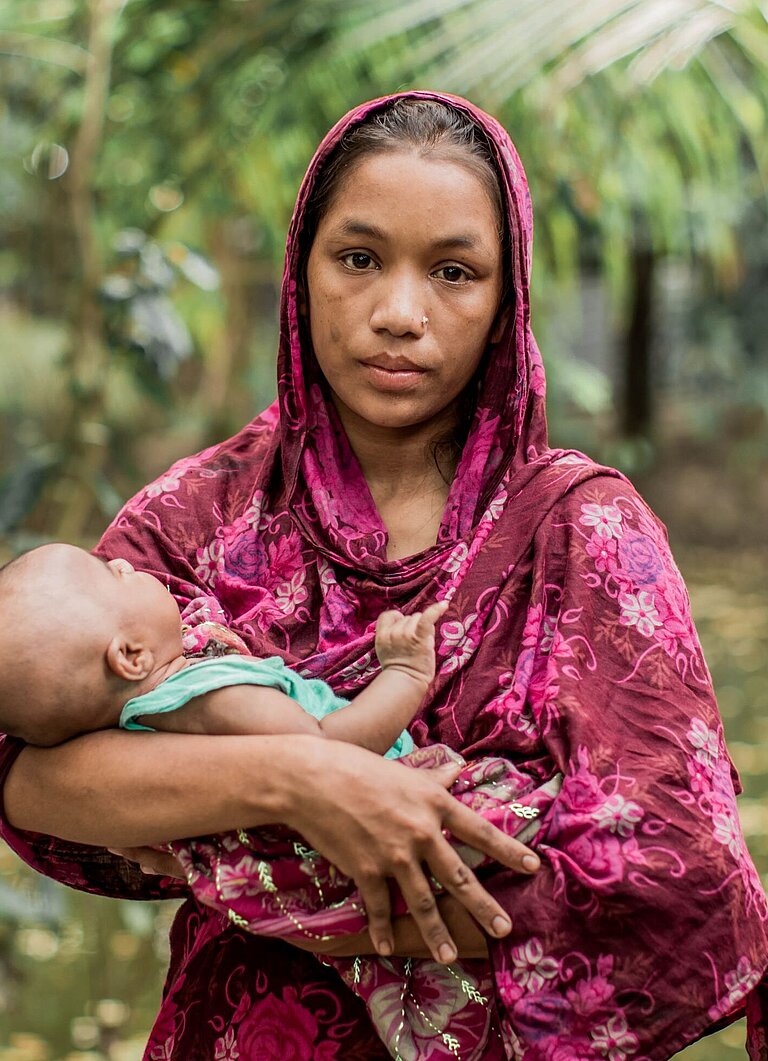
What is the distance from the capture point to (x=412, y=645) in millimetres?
1498

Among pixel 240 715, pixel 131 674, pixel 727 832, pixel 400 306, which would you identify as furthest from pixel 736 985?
pixel 400 306

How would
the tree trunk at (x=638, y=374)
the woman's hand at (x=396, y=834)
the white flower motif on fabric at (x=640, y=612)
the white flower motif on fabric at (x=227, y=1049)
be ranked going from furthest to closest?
the tree trunk at (x=638, y=374) < the white flower motif on fabric at (x=227, y=1049) < the white flower motif on fabric at (x=640, y=612) < the woman's hand at (x=396, y=834)

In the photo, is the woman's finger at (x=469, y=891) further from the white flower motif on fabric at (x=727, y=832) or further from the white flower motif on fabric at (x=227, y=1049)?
the white flower motif on fabric at (x=227, y=1049)

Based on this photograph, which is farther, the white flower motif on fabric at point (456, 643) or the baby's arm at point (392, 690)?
the white flower motif on fabric at point (456, 643)

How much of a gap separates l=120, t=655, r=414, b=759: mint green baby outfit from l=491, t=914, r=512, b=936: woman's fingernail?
225 millimetres

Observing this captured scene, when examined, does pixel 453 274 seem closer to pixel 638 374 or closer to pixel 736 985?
pixel 736 985

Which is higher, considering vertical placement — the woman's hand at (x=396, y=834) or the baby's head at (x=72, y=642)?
the baby's head at (x=72, y=642)

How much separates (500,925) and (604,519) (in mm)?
495

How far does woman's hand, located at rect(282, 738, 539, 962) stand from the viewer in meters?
1.41

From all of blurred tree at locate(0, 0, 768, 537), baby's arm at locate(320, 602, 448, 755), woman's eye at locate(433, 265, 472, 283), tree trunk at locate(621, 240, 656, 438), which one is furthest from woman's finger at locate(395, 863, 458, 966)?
tree trunk at locate(621, 240, 656, 438)

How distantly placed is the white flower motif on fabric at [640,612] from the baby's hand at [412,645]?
23 cm

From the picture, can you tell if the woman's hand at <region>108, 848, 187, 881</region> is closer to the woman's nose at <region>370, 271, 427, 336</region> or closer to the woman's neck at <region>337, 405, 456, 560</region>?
the woman's neck at <region>337, 405, 456, 560</region>

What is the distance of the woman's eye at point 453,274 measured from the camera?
167 cm

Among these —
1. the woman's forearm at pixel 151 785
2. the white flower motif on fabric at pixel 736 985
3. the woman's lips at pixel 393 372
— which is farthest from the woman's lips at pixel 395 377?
the white flower motif on fabric at pixel 736 985
